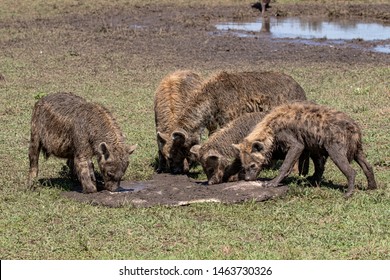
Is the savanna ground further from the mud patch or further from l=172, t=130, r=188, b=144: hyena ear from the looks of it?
l=172, t=130, r=188, b=144: hyena ear

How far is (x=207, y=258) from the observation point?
658 centimetres

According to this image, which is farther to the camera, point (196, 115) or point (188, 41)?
point (188, 41)

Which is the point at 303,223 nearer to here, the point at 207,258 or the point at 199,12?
the point at 207,258

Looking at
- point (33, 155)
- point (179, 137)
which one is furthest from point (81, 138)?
point (179, 137)

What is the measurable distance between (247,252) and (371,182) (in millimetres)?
2460

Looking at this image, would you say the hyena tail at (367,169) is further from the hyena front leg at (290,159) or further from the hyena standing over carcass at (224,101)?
the hyena standing over carcass at (224,101)

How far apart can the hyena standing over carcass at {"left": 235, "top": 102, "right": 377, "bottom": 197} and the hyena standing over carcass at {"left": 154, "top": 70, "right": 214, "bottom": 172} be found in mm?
1352

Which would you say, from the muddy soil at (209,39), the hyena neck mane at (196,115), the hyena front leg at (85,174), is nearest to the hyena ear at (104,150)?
the hyena front leg at (85,174)

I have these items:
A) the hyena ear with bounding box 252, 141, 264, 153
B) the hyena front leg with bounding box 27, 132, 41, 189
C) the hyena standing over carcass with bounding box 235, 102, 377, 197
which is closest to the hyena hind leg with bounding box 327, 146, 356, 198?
the hyena standing over carcass with bounding box 235, 102, 377, 197

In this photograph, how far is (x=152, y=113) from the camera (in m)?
13.6

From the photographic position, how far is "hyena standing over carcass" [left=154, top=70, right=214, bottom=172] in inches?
392

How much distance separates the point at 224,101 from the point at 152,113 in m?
3.83

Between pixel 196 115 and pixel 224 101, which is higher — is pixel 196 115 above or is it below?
below

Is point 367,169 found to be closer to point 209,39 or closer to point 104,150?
point 104,150
